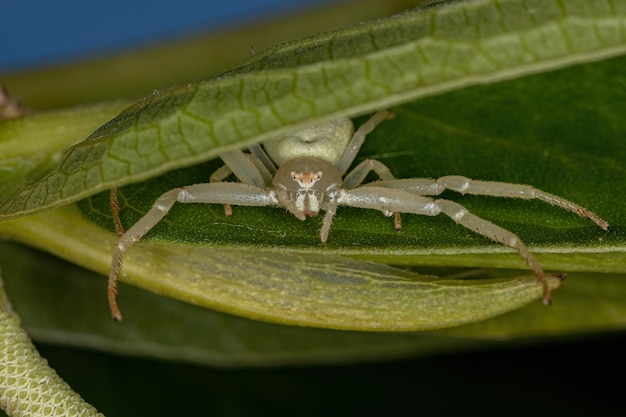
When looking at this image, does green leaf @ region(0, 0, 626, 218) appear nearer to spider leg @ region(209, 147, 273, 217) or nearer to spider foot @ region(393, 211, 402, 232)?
spider foot @ region(393, 211, 402, 232)

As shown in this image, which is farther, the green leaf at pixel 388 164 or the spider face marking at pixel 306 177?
the spider face marking at pixel 306 177

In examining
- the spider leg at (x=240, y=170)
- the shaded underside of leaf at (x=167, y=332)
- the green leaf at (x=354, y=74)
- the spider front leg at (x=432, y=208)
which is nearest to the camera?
the green leaf at (x=354, y=74)

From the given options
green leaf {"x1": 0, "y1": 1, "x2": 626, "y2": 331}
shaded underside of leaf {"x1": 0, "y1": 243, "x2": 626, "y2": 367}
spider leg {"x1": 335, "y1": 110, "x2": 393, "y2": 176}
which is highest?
spider leg {"x1": 335, "y1": 110, "x2": 393, "y2": 176}

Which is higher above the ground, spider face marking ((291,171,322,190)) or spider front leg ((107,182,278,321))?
spider face marking ((291,171,322,190))

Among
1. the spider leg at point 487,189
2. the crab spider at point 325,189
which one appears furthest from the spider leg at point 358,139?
the spider leg at point 487,189

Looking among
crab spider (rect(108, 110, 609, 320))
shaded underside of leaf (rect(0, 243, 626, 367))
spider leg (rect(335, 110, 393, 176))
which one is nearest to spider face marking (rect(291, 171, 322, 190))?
crab spider (rect(108, 110, 609, 320))

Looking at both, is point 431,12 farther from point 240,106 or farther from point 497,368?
point 497,368

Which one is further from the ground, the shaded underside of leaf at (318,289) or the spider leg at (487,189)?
the spider leg at (487,189)

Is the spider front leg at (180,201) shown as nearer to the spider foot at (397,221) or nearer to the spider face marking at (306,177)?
the spider face marking at (306,177)

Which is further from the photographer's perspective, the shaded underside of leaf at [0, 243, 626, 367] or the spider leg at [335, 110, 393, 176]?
the shaded underside of leaf at [0, 243, 626, 367]

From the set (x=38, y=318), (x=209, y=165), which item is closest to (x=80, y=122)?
(x=209, y=165)
